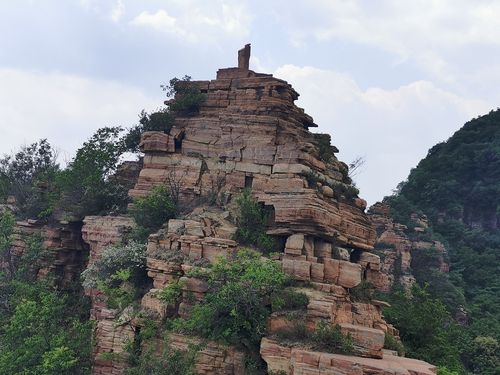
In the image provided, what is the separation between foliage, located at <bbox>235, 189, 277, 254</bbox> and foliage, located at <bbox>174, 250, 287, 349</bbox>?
2.37 meters

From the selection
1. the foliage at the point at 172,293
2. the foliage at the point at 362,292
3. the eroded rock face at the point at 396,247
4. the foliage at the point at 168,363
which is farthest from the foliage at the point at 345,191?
the eroded rock face at the point at 396,247

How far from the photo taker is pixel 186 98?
85.4 feet

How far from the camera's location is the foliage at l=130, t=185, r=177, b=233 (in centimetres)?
2284

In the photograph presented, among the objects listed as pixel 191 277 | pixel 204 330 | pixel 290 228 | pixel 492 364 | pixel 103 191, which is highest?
pixel 103 191

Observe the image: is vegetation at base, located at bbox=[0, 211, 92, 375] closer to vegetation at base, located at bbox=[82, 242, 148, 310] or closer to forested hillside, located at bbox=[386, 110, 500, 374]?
vegetation at base, located at bbox=[82, 242, 148, 310]

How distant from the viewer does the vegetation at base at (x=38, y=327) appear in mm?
19469

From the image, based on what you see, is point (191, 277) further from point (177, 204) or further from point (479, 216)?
point (479, 216)

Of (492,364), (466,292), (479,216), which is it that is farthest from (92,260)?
(479,216)

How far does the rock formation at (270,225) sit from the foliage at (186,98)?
1.13 ft

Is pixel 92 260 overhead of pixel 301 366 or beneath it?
overhead

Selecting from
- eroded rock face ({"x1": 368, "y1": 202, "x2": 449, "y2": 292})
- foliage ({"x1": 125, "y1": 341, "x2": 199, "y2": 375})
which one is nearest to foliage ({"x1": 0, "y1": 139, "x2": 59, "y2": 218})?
foliage ({"x1": 125, "y1": 341, "x2": 199, "y2": 375})

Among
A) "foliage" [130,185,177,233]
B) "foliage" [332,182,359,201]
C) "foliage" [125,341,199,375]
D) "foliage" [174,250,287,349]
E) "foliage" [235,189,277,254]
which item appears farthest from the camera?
"foliage" [130,185,177,233]

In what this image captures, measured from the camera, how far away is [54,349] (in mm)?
19531

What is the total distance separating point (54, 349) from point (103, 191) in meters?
9.62
